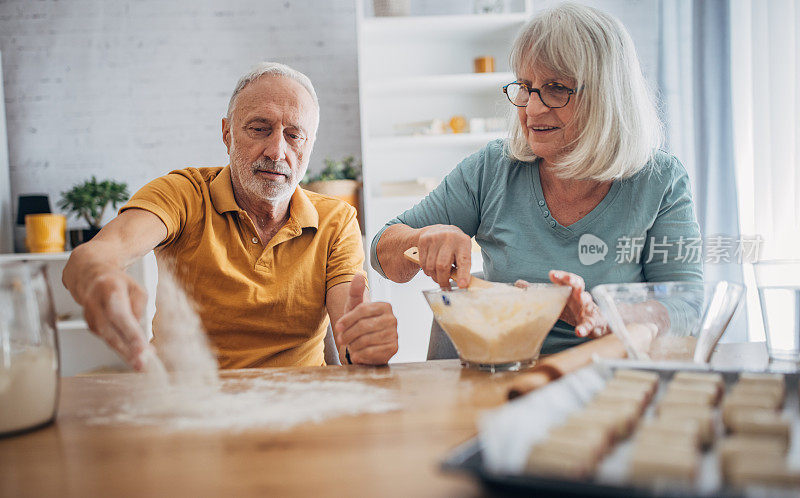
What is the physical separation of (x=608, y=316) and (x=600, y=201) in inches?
21.9

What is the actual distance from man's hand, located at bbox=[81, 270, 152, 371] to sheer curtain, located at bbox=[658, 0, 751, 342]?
101 inches

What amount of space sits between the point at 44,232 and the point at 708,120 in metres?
3.41

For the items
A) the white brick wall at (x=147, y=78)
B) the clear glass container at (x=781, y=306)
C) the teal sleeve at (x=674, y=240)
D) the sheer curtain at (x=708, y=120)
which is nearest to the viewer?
the clear glass container at (x=781, y=306)

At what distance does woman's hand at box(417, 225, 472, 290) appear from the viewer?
1138 millimetres

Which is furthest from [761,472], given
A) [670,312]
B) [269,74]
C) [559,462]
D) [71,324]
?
[71,324]

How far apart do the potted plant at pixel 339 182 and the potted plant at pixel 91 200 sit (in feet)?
3.42

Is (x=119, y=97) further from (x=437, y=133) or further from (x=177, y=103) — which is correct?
(x=437, y=133)

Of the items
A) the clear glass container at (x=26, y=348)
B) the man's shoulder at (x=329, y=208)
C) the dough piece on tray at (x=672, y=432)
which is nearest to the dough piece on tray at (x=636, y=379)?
the dough piece on tray at (x=672, y=432)

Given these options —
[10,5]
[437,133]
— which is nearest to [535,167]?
[437,133]

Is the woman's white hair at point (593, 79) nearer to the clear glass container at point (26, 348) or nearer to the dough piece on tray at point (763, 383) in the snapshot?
the dough piece on tray at point (763, 383)

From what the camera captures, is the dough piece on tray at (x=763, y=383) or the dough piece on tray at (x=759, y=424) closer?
the dough piece on tray at (x=759, y=424)

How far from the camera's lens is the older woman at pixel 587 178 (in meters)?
1.40

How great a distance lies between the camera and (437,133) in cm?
323

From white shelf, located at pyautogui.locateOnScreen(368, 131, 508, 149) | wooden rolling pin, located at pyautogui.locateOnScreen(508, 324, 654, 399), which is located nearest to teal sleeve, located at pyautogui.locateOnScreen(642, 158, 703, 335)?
wooden rolling pin, located at pyautogui.locateOnScreen(508, 324, 654, 399)
